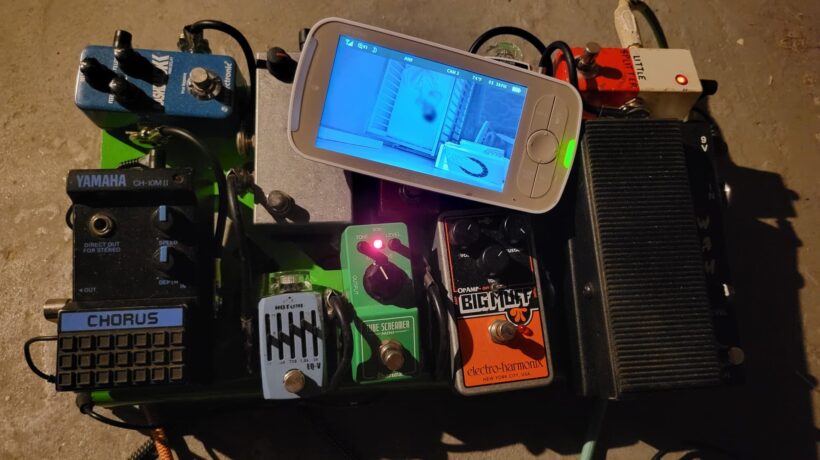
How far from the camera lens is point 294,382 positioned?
0.77m

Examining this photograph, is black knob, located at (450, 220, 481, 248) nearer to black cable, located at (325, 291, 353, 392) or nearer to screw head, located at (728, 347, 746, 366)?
black cable, located at (325, 291, 353, 392)

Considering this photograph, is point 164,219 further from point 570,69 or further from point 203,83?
point 570,69

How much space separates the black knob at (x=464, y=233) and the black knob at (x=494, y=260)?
1.2 inches

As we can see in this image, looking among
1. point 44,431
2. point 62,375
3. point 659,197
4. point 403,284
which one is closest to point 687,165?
point 659,197

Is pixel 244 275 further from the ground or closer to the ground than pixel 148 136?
closer to the ground

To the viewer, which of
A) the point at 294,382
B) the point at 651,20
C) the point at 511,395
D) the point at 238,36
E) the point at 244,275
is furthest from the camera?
the point at 651,20

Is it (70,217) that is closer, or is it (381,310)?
(381,310)

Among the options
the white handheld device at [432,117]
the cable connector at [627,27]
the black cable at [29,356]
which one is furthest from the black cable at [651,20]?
the black cable at [29,356]

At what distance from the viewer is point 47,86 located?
1.22m

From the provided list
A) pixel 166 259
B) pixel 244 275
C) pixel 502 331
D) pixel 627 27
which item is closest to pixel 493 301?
pixel 502 331

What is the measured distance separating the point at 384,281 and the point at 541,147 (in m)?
0.34

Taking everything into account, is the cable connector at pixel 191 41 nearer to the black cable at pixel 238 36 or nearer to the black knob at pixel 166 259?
the black cable at pixel 238 36

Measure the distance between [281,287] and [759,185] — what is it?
113 cm

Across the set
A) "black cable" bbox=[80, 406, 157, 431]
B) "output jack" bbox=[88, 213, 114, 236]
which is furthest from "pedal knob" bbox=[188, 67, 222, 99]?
"black cable" bbox=[80, 406, 157, 431]
